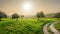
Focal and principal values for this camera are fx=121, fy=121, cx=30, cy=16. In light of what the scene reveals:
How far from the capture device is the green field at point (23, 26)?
6.74ft

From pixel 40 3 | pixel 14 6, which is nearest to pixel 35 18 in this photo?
pixel 40 3

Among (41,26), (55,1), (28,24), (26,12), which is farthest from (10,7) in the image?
(55,1)

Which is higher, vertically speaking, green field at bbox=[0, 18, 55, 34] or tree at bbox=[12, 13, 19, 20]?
tree at bbox=[12, 13, 19, 20]

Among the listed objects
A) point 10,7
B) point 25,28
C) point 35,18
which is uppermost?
point 10,7

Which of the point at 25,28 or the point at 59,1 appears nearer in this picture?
the point at 25,28

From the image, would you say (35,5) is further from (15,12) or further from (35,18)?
(15,12)

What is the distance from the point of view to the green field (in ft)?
6.74

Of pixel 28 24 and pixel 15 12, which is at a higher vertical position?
pixel 15 12

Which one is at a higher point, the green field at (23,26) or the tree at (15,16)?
the tree at (15,16)

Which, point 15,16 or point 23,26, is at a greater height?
point 15,16

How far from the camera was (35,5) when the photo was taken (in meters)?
2.22

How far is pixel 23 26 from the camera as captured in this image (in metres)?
2.12

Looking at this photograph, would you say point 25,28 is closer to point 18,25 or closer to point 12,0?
point 18,25

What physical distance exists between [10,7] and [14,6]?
7cm
